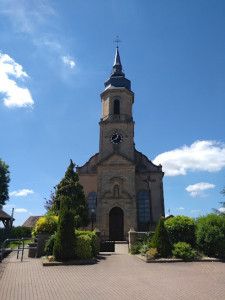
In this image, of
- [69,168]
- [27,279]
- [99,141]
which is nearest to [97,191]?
[69,168]

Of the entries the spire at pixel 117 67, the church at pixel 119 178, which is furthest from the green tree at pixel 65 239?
the spire at pixel 117 67

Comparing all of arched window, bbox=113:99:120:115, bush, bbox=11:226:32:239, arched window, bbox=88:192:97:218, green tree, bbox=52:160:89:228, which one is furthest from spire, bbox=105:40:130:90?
bush, bbox=11:226:32:239

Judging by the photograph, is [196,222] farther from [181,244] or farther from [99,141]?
[99,141]

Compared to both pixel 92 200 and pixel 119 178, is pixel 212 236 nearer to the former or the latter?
pixel 119 178

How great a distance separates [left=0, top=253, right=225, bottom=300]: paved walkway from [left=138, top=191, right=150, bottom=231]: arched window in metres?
18.6

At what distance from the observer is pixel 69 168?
26.4 meters

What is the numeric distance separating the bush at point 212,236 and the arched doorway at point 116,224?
14607 mm

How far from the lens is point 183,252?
13.1m

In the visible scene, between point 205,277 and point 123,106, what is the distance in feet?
92.3

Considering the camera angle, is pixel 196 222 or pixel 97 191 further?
pixel 97 191

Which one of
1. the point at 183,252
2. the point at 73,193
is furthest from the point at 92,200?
the point at 183,252

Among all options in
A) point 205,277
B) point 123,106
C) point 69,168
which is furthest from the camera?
point 123,106

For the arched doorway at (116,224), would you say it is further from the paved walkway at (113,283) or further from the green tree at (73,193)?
the paved walkway at (113,283)

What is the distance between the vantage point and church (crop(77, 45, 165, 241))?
28328mm
